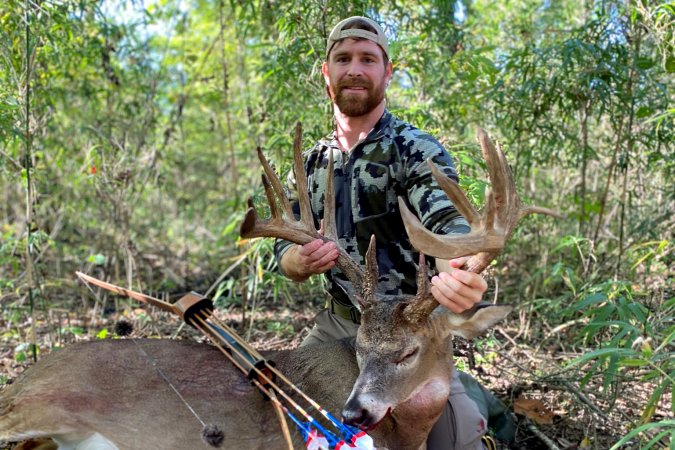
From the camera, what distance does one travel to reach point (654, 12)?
159 inches

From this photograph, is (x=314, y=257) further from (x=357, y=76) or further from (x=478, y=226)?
(x=357, y=76)

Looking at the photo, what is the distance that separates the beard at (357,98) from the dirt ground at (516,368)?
4.90 feet

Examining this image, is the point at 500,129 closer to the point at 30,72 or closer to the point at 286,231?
the point at 286,231

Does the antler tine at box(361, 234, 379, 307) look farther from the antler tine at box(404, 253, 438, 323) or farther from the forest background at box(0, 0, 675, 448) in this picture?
the forest background at box(0, 0, 675, 448)

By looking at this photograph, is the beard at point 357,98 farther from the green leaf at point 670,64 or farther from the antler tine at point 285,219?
the green leaf at point 670,64

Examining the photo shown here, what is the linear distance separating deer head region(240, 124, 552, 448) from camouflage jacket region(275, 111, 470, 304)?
44 cm

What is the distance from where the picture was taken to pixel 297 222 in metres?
3.28

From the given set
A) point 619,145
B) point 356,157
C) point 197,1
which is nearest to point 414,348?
point 356,157

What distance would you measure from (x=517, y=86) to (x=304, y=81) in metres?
1.85

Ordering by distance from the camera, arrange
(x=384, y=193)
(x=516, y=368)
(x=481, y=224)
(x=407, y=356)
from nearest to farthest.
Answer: (x=481, y=224) < (x=407, y=356) < (x=384, y=193) < (x=516, y=368)

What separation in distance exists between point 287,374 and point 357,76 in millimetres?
1670

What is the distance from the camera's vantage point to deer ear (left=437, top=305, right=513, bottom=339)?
267 cm

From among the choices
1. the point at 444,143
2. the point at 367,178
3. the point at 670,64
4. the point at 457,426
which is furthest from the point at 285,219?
the point at 670,64

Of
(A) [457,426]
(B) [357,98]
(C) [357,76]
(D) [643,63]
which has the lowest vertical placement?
(A) [457,426]
